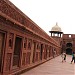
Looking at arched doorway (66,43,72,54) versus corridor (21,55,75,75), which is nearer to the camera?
corridor (21,55,75,75)

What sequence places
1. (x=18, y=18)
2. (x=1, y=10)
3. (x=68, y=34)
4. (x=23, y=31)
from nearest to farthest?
1. (x=1, y=10)
2. (x=18, y=18)
3. (x=23, y=31)
4. (x=68, y=34)

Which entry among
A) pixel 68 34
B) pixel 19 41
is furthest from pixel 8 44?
pixel 68 34

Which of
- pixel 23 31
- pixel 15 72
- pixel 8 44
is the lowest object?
pixel 15 72

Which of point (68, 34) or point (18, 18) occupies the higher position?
point (68, 34)

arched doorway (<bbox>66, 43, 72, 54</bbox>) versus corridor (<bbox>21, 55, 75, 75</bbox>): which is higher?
arched doorway (<bbox>66, 43, 72, 54</bbox>)

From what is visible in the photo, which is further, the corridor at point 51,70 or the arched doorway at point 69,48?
the arched doorway at point 69,48

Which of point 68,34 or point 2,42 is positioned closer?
point 2,42

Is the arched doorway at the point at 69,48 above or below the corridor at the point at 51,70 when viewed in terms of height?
above

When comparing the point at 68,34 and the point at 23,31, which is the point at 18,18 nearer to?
the point at 23,31

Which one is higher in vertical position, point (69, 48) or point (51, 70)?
point (69, 48)

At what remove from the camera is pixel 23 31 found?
9.82 meters

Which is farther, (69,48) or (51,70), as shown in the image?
(69,48)

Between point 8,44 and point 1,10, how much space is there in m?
1.66

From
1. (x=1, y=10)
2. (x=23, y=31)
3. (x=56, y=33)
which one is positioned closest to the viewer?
(x=1, y=10)
